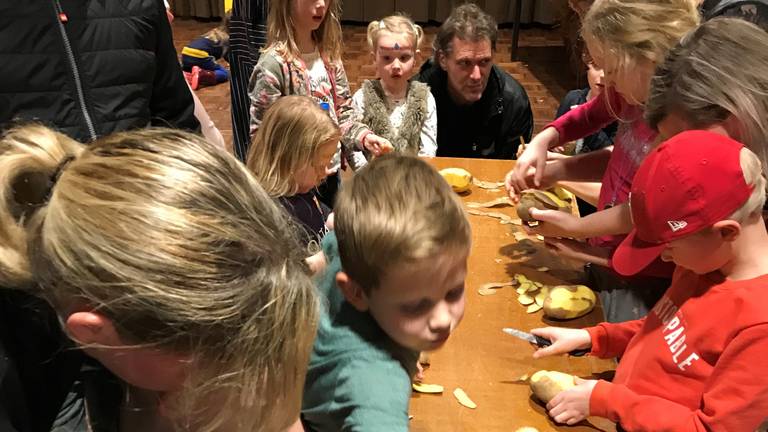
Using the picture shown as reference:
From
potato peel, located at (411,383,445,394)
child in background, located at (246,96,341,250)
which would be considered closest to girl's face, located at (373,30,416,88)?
child in background, located at (246,96,341,250)

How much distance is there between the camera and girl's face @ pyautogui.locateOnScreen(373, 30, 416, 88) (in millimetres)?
2512

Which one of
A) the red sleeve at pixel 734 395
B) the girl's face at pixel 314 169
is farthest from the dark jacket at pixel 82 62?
the red sleeve at pixel 734 395

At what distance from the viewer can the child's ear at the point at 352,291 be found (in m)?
0.89

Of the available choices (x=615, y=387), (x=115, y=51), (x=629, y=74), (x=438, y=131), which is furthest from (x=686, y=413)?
(x=438, y=131)

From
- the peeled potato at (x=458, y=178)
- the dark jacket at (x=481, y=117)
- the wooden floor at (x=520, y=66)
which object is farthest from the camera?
the wooden floor at (x=520, y=66)

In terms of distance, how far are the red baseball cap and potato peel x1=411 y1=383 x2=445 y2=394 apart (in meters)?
0.47

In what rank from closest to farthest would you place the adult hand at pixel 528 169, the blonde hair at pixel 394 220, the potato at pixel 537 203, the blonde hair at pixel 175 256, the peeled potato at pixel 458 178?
the blonde hair at pixel 175 256 → the blonde hair at pixel 394 220 → the potato at pixel 537 203 → the adult hand at pixel 528 169 → the peeled potato at pixel 458 178

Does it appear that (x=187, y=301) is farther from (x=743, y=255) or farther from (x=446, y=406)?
(x=743, y=255)

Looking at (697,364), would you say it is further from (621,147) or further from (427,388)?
(621,147)

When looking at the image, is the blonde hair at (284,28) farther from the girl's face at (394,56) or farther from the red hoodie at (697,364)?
the red hoodie at (697,364)

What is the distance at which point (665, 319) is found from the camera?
1104 mm

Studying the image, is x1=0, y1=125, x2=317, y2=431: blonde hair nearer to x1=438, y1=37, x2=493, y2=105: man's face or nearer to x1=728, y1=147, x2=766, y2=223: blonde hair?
x1=728, y1=147, x2=766, y2=223: blonde hair

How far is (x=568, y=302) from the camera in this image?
1376 mm

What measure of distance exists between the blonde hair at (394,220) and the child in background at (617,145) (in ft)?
2.36
